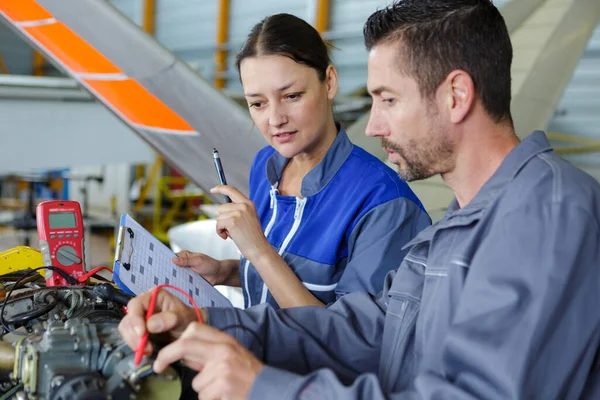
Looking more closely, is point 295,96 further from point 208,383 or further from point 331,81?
point 208,383

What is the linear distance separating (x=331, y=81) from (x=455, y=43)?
1.89 feet

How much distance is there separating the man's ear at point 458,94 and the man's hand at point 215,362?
1.41ft

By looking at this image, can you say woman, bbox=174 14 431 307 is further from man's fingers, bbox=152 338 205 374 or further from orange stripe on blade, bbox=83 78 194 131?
orange stripe on blade, bbox=83 78 194 131

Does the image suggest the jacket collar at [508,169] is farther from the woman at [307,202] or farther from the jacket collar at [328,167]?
the jacket collar at [328,167]

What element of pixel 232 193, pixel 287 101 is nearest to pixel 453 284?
pixel 232 193

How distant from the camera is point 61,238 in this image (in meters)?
1.38

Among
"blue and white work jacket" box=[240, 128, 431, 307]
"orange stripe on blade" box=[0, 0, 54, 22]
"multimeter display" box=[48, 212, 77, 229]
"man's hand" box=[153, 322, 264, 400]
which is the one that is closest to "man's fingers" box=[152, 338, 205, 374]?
"man's hand" box=[153, 322, 264, 400]

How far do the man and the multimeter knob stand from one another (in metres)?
0.51

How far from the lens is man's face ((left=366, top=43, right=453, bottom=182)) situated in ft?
2.90

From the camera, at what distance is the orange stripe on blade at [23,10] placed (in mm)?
2434

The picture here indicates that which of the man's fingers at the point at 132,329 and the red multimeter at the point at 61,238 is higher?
the man's fingers at the point at 132,329

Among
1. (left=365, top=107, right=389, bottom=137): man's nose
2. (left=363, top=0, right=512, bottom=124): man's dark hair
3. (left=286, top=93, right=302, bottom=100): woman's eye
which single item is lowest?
(left=286, top=93, right=302, bottom=100): woman's eye

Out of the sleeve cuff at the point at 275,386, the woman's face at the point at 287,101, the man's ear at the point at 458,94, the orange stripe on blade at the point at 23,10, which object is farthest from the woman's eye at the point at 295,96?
the orange stripe on blade at the point at 23,10

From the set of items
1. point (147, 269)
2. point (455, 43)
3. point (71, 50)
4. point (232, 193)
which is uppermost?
point (455, 43)
